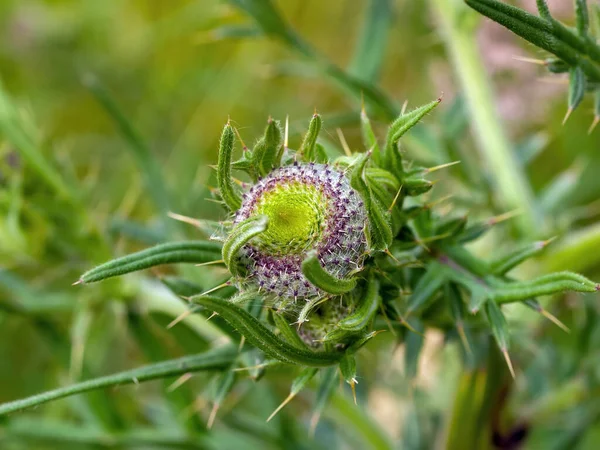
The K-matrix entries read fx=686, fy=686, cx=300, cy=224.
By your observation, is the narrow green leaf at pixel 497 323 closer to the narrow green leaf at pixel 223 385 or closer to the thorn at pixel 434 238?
the thorn at pixel 434 238

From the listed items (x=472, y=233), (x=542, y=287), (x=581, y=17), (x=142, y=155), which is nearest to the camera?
(x=542, y=287)

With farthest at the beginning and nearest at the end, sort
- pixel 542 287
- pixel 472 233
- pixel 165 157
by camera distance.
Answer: pixel 165 157, pixel 472 233, pixel 542 287

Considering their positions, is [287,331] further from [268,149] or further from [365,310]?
[268,149]

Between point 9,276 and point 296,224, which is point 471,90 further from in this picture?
point 9,276

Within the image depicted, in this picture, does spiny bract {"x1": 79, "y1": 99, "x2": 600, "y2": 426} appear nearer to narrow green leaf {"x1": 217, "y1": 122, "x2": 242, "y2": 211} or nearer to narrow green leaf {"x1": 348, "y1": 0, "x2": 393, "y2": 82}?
narrow green leaf {"x1": 217, "y1": 122, "x2": 242, "y2": 211}

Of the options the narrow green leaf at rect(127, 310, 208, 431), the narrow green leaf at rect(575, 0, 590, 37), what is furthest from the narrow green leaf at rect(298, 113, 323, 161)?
the narrow green leaf at rect(127, 310, 208, 431)

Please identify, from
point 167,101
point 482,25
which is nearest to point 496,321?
point 482,25

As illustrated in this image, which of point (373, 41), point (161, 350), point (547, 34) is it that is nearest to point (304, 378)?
point (547, 34)

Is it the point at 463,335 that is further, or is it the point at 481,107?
the point at 481,107
